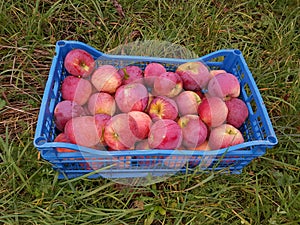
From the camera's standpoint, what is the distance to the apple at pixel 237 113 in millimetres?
2096

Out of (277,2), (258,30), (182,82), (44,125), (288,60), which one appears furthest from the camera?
(277,2)

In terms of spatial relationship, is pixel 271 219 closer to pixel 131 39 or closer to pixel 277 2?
pixel 131 39

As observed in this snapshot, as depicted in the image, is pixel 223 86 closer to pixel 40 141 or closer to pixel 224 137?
pixel 224 137

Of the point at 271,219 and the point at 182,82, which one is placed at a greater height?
the point at 182,82

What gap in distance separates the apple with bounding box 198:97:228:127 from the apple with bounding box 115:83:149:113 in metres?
0.35

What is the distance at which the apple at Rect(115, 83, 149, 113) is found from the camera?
2.00 meters

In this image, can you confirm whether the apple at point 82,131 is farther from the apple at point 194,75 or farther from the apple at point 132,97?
the apple at point 194,75

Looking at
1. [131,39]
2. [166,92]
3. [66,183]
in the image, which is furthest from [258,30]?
[66,183]

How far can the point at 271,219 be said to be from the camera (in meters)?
2.02

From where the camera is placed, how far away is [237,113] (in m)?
2.09

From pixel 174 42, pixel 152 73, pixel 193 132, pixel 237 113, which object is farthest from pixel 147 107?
pixel 174 42

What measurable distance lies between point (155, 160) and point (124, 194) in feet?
1.16

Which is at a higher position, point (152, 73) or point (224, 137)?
point (152, 73)

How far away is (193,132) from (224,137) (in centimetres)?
19
